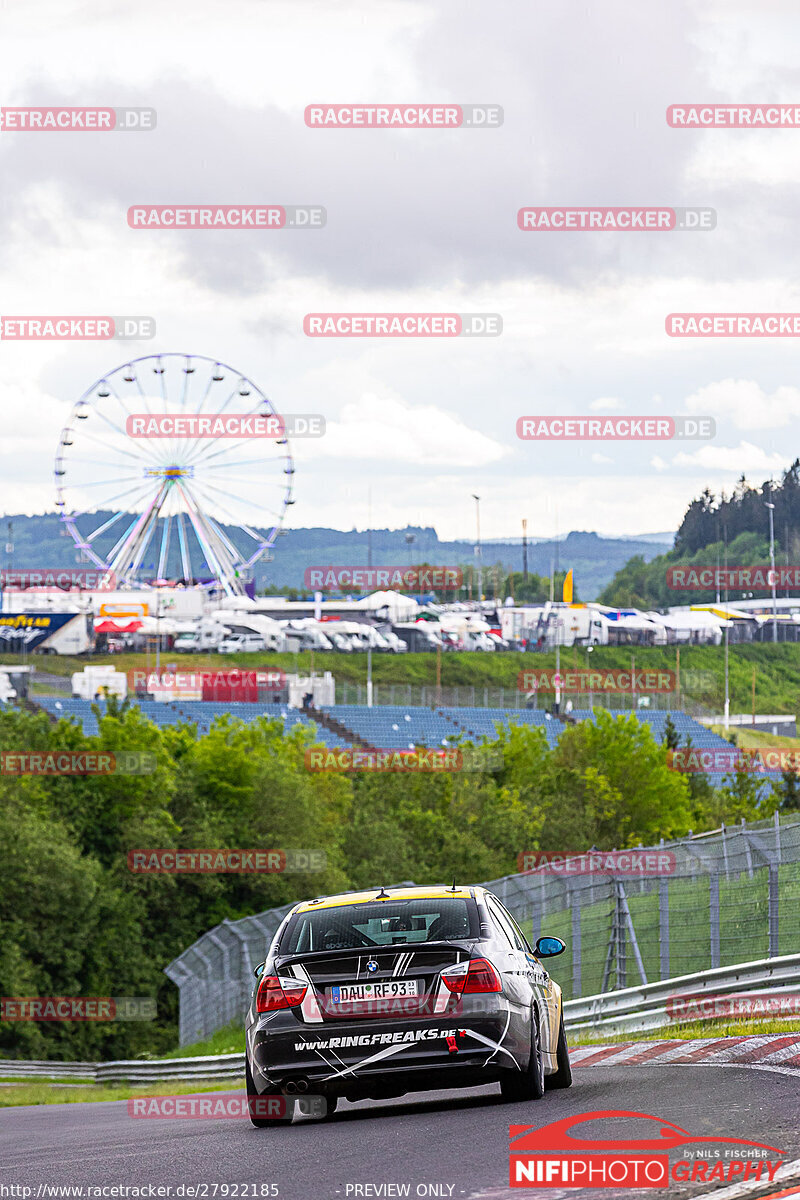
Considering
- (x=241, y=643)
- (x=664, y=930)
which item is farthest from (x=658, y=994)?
(x=241, y=643)

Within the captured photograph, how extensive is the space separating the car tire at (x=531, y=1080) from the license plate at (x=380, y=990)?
30.1 inches

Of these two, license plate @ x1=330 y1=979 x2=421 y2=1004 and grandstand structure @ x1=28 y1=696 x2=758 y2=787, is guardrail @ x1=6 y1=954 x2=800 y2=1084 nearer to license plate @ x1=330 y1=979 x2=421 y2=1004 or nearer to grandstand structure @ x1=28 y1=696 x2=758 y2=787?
license plate @ x1=330 y1=979 x2=421 y2=1004

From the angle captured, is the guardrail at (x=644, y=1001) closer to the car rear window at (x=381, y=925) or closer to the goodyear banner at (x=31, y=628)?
→ the car rear window at (x=381, y=925)

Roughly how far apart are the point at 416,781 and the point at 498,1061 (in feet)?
198

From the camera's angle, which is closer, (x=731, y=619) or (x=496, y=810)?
(x=496, y=810)

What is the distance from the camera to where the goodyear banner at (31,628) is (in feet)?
401

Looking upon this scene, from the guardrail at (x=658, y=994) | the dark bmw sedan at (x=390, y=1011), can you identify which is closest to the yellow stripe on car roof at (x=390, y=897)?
the dark bmw sedan at (x=390, y=1011)

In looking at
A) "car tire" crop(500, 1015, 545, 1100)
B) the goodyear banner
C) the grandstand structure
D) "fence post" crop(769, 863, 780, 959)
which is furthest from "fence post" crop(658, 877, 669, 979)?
the goodyear banner

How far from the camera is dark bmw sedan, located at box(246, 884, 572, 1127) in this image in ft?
27.3

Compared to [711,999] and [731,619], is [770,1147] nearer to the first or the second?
[711,999]

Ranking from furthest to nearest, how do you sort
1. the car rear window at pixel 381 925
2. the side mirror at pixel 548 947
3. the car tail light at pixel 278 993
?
the side mirror at pixel 548 947 → the car rear window at pixel 381 925 → the car tail light at pixel 278 993

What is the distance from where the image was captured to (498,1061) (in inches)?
333

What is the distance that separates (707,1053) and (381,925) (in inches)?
121

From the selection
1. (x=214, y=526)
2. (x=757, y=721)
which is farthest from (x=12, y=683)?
(x=757, y=721)
